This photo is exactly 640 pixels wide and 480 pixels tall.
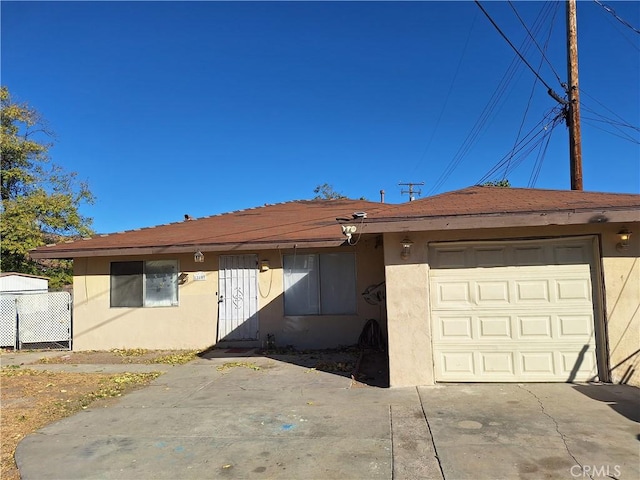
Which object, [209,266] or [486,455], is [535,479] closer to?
[486,455]

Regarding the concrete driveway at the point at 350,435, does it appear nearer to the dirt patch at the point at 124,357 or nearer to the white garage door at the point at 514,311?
the white garage door at the point at 514,311

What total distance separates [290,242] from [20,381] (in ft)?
19.4

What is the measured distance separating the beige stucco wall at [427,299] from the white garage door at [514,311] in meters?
0.18

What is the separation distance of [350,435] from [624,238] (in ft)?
16.4

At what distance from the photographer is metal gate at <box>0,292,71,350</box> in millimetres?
12055

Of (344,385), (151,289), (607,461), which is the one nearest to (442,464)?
(607,461)

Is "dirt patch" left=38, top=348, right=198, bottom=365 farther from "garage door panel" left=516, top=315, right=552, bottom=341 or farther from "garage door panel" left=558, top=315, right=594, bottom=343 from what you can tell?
"garage door panel" left=558, top=315, right=594, bottom=343

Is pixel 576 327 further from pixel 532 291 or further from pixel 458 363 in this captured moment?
pixel 458 363

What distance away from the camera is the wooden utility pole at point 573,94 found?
446 inches

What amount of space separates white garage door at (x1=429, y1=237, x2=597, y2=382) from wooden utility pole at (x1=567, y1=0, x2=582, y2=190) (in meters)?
5.34

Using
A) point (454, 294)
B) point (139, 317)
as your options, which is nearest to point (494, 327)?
point (454, 294)

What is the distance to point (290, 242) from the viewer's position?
10320 millimetres

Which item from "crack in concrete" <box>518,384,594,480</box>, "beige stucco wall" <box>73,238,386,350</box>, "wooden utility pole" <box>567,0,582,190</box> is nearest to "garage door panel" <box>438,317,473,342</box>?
"crack in concrete" <box>518,384,594,480</box>

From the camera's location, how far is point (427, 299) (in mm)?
6977
